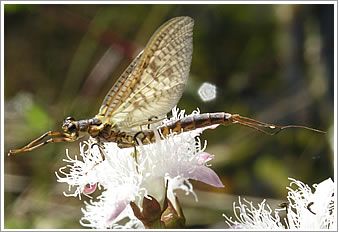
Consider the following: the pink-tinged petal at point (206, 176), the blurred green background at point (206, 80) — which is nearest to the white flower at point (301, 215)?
the pink-tinged petal at point (206, 176)

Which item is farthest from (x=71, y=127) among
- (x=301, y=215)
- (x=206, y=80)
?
(x=206, y=80)

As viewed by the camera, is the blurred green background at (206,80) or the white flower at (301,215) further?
the blurred green background at (206,80)

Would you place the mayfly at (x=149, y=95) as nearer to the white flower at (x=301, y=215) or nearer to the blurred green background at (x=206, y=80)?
→ the white flower at (x=301, y=215)

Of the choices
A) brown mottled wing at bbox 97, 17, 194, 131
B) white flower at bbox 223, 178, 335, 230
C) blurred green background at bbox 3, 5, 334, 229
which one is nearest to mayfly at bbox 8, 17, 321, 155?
brown mottled wing at bbox 97, 17, 194, 131

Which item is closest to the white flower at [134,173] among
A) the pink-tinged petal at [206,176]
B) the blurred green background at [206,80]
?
the pink-tinged petal at [206,176]

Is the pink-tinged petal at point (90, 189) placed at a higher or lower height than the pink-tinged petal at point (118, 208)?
higher

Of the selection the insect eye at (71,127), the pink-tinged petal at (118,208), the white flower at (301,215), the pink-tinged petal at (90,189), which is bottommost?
the white flower at (301,215)

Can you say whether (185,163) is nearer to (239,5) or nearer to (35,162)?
(35,162)

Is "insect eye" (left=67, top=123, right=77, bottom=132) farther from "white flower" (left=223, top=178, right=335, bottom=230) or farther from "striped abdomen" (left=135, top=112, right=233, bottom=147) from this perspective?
"white flower" (left=223, top=178, right=335, bottom=230)

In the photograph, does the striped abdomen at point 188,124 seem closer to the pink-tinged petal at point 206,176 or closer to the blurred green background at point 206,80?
the pink-tinged petal at point 206,176
